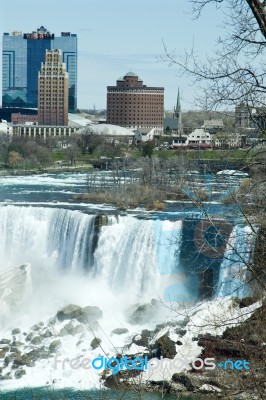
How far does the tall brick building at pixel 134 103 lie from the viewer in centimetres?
7031

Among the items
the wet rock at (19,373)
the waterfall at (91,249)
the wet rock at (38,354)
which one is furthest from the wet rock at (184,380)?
the waterfall at (91,249)

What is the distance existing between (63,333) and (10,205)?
744cm

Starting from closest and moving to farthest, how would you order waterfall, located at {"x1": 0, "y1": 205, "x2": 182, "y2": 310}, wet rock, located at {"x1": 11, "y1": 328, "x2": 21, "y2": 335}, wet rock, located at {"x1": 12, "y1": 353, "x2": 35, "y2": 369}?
wet rock, located at {"x1": 12, "y1": 353, "x2": 35, "y2": 369} → wet rock, located at {"x1": 11, "y1": 328, "x2": 21, "y2": 335} → waterfall, located at {"x1": 0, "y1": 205, "x2": 182, "y2": 310}

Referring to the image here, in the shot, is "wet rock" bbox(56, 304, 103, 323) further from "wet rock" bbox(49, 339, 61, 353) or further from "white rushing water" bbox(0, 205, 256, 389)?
"wet rock" bbox(49, 339, 61, 353)

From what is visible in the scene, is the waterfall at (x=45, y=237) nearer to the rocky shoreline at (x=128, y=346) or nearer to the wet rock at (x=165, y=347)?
the rocky shoreline at (x=128, y=346)

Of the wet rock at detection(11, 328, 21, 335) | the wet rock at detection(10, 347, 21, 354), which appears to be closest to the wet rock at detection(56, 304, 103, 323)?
the wet rock at detection(11, 328, 21, 335)

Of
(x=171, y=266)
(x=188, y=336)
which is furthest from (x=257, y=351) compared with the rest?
(x=171, y=266)

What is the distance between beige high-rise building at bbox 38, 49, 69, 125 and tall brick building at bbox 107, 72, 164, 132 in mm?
6732

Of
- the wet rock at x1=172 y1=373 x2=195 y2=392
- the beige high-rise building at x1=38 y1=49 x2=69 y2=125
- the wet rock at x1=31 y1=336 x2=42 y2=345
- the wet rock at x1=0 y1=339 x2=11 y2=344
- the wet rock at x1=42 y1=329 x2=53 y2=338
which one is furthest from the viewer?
the beige high-rise building at x1=38 y1=49 x2=69 y2=125

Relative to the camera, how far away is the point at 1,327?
1449 cm

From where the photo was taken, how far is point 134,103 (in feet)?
233

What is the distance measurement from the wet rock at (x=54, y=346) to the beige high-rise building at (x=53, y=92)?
212 ft

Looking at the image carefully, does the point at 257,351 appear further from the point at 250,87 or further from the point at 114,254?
the point at 114,254

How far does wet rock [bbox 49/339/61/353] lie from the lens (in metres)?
12.7
